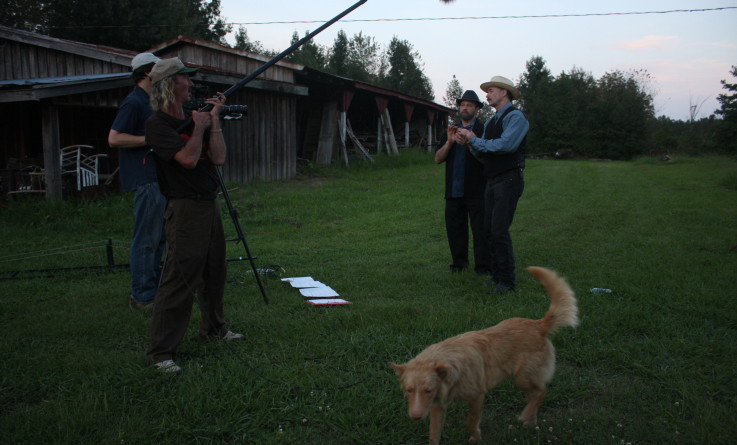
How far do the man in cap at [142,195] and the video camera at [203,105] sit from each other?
0.83 metres

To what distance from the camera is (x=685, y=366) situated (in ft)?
10.9

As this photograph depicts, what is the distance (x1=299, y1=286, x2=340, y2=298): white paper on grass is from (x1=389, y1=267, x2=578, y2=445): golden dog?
2318mm

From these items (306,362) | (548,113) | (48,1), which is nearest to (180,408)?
(306,362)

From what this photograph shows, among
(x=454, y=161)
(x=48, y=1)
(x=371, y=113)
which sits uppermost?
(x=48, y=1)

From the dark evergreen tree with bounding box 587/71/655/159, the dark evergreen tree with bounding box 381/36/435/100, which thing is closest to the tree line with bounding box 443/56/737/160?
the dark evergreen tree with bounding box 587/71/655/159

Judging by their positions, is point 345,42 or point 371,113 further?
point 345,42

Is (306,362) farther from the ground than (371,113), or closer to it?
closer to it

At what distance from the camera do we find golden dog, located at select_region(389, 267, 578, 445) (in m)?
2.33

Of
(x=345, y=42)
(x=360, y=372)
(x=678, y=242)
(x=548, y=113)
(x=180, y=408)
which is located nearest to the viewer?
(x=180, y=408)

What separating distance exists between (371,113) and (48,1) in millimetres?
16762

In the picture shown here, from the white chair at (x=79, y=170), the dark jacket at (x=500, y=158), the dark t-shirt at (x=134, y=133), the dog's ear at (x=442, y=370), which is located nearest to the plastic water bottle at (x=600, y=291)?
the dark jacket at (x=500, y=158)

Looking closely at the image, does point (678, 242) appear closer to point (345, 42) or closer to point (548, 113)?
point (548, 113)

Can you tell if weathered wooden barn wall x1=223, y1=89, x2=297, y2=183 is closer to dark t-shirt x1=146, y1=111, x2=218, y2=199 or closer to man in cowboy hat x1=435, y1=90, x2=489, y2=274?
man in cowboy hat x1=435, y1=90, x2=489, y2=274

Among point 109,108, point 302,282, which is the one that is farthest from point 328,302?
point 109,108
